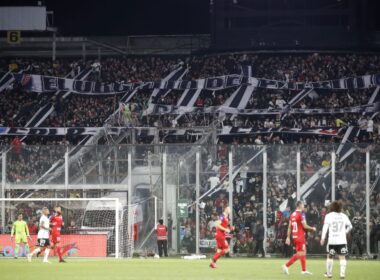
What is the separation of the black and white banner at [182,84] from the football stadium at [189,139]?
0.26ft

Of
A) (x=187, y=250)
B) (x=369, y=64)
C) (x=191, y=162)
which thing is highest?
(x=369, y=64)

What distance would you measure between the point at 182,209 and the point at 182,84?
1671 centimetres

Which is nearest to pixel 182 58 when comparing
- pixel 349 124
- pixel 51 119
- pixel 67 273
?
pixel 51 119

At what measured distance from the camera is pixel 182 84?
5441cm

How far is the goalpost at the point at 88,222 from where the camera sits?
119ft

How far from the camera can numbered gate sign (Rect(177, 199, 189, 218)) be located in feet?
127

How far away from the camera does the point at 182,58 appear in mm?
57375

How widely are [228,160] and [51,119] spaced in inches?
711


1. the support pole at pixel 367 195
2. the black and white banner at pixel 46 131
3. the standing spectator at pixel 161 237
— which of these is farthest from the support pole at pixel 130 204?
the black and white banner at pixel 46 131

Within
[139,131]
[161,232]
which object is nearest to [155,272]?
[161,232]

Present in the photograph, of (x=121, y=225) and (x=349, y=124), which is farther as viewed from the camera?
(x=349, y=124)

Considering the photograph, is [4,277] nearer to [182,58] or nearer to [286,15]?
[286,15]

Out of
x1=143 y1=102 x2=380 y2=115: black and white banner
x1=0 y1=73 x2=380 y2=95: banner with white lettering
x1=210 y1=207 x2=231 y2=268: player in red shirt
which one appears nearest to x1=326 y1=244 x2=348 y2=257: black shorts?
x1=210 y1=207 x2=231 y2=268: player in red shirt

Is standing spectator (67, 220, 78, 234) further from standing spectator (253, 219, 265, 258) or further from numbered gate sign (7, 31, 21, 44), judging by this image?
numbered gate sign (7, 31, 21, 44)
